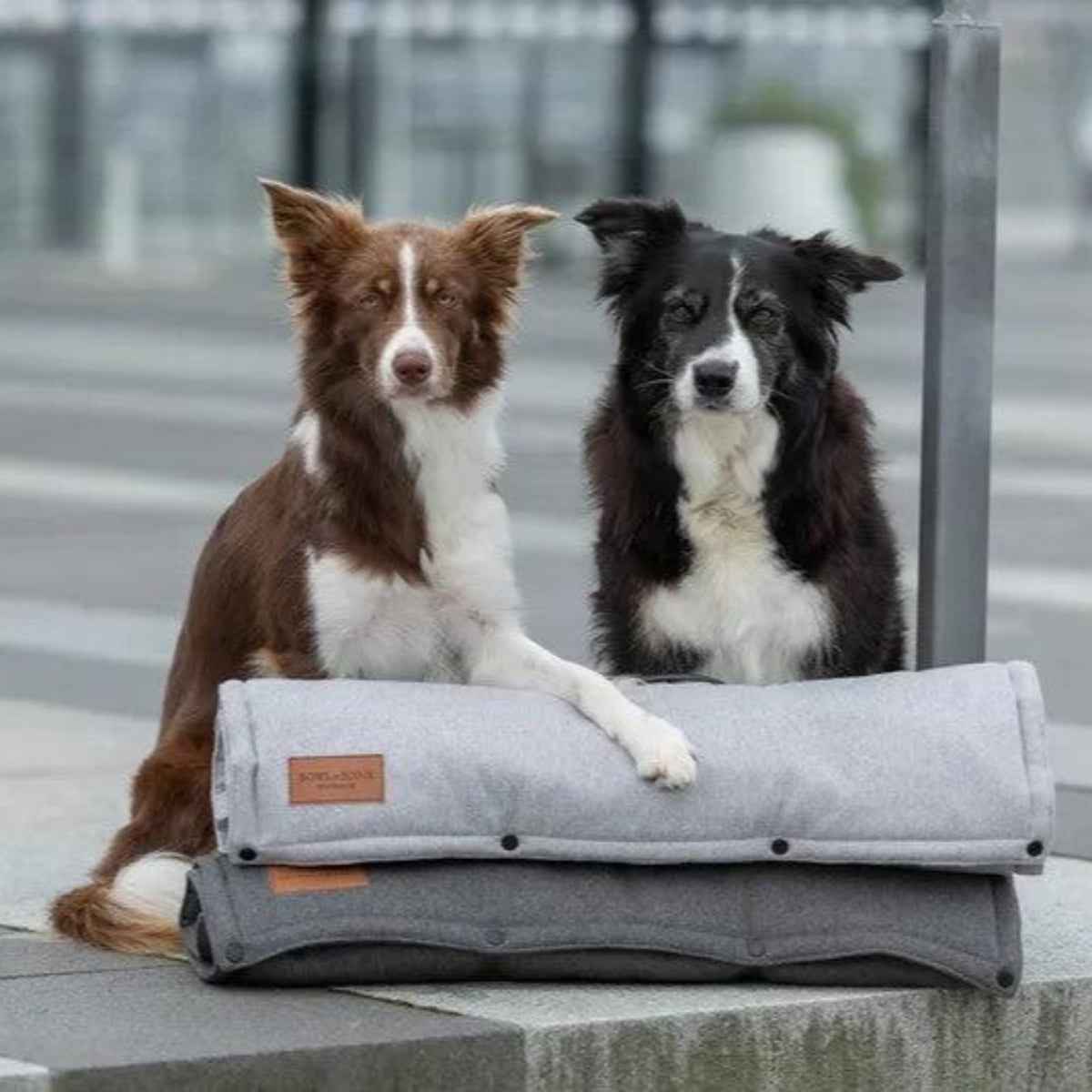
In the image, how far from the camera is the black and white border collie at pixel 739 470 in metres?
5.39

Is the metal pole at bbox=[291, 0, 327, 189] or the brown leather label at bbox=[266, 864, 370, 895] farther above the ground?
the metal pole at bbox=[291, 0, 327, 189]

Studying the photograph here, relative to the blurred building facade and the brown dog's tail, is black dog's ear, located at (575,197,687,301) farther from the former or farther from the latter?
the blurred building facade

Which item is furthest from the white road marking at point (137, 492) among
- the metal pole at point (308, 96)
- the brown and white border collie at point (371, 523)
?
the metal pole at point (308, 96)

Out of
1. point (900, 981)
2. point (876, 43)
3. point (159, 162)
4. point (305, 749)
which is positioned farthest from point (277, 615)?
point (876, 43)

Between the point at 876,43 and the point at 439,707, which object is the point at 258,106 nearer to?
the point at 876,43

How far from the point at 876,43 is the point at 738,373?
89.4 ft

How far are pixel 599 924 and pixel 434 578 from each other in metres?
0.64

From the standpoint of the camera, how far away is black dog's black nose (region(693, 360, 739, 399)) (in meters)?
5.29

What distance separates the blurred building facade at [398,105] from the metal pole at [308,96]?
0.20 ft

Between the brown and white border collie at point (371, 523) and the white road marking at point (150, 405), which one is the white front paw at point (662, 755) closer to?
the brown and white border collie at point (371, 523)

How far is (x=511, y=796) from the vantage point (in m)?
4.81

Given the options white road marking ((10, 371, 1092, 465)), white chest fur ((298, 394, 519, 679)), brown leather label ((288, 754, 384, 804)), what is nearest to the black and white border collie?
white chest fur ((298, 394, 519, 679))

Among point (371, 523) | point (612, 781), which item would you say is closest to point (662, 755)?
point (612, 781)

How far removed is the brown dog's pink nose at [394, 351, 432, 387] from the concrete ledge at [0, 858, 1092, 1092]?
952 millimetres
